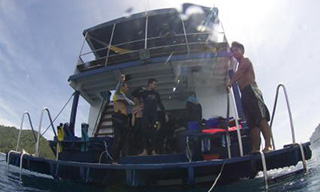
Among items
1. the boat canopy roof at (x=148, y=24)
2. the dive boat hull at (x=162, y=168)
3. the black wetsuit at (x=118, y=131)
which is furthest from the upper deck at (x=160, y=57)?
the dive boat hull at (x=162, y=168)

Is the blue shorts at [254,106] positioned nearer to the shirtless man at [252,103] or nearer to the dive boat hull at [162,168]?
the shirtless man at [252,103]

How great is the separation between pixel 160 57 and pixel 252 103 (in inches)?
110

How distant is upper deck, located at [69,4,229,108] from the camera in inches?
201

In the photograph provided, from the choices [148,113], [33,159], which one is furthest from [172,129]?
[33,159]

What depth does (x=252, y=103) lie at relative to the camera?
3078mm

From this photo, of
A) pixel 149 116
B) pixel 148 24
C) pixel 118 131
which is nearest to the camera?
pixel 118 131

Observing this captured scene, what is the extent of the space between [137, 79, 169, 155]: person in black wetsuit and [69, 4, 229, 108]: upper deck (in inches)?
47.9

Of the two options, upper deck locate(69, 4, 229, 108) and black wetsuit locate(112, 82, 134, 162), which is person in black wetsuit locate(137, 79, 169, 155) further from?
upper deck locate(69, 4, 229, 108)

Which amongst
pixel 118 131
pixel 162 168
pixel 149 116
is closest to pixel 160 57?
pixel 149 116

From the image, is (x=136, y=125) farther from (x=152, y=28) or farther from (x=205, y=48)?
(x=152, y=28)

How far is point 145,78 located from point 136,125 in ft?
6.14

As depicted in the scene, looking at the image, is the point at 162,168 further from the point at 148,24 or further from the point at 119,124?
the point at 148,24

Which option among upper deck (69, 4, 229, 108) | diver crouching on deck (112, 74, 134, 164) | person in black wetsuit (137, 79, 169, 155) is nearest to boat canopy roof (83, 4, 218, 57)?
upper deck (69, 4, 229, 108)

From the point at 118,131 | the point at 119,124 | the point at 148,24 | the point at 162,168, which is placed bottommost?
the point at 162,168
